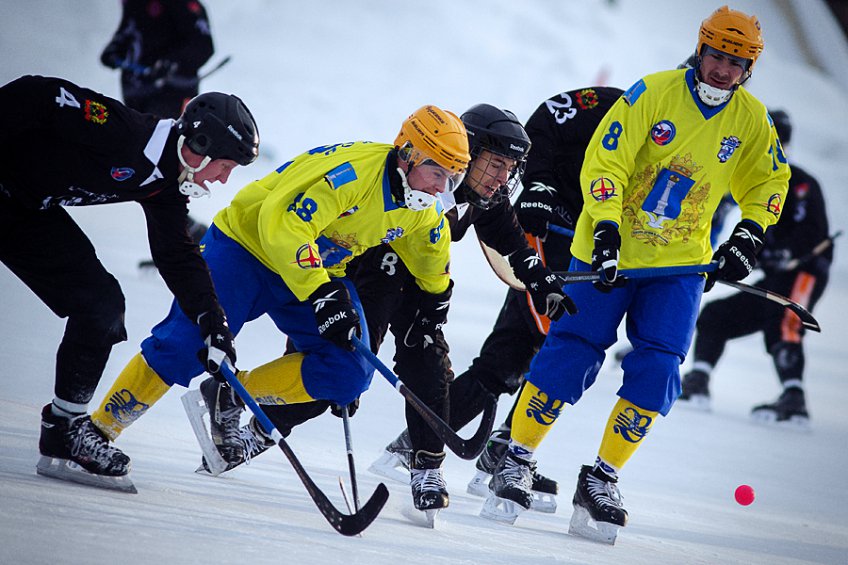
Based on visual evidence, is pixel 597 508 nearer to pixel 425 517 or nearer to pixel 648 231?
pixel 425 517

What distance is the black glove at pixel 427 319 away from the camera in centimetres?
322

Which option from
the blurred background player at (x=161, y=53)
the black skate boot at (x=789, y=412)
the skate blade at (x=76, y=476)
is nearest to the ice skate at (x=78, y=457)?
the skate blade at (x=76, y=476)

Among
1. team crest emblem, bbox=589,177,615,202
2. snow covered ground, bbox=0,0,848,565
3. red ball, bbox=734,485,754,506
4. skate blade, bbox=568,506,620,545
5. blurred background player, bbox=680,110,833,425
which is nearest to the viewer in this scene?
snow covered ground, bbox=0,0,848,565

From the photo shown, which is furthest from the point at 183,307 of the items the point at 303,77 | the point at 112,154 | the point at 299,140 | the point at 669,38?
the point at 669,38

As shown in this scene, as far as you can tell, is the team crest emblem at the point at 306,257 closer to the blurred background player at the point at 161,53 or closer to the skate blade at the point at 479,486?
the skate blade at the point at 479,486

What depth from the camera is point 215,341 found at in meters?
2.65

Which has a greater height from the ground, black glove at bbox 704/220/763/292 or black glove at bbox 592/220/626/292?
black glove at bbox 704/220/763/292

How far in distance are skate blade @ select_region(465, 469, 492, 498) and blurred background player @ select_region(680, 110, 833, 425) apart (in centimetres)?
302

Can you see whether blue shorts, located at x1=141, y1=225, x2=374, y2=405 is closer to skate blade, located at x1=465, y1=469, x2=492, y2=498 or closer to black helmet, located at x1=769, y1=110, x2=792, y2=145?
skate blade, located at x1=465, y1=469, x2=492, y2=498

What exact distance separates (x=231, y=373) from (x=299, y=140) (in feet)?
25.0

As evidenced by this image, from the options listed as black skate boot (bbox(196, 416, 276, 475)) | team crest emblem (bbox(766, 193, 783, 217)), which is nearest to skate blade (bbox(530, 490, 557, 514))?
black skate boot (bbox(196, 416, 276, 475))

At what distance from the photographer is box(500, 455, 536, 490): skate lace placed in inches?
124

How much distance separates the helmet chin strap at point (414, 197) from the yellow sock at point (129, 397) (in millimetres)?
827

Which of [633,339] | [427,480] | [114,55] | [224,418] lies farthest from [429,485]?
[114,55]
